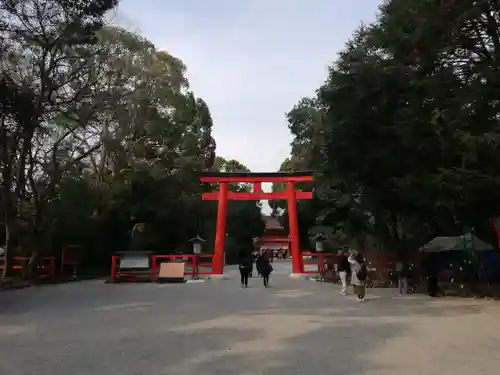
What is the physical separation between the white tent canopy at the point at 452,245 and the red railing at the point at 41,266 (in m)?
15.8

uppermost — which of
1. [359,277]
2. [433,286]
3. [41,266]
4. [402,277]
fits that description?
[41,266]

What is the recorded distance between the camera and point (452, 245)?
19.3 metres

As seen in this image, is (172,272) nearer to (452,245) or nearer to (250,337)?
(452,245)

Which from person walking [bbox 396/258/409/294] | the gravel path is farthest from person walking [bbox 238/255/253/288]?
person walking [bbox 396/258/409/294]

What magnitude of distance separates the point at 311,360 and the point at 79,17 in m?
16.2

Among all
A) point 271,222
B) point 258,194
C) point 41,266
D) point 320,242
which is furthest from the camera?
point 271,222

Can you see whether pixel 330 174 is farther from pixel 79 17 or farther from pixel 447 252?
pixel 79 17

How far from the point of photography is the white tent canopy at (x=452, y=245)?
1855 cm

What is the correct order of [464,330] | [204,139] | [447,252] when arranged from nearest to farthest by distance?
[464,330]
[447,252]
[204,139]

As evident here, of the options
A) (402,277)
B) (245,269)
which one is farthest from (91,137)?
(402,277)

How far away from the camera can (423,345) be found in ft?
25.8

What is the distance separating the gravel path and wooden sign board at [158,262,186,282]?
8.67 m

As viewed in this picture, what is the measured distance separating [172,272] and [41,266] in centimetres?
648

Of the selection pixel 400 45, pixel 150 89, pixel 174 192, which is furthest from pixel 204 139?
pixel 400 45
